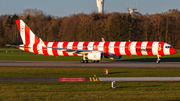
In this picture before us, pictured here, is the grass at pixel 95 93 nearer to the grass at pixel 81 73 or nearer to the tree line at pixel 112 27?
the grass at pixel 81 73

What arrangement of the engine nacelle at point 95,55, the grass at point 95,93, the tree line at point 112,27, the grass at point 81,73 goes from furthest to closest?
the tree line at point 112,27
the engine nacelle at point 95,55
the grass at point 81,73
the grass at point 95,93

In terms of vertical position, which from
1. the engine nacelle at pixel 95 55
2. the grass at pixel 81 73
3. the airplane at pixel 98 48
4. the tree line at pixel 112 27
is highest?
the tree line at pixel 112 27

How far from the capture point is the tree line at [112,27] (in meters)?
115

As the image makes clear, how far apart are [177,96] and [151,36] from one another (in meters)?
105

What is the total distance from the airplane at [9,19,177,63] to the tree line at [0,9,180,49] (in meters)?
66.7

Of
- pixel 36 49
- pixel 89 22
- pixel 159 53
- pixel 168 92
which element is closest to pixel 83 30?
pixel 89 22

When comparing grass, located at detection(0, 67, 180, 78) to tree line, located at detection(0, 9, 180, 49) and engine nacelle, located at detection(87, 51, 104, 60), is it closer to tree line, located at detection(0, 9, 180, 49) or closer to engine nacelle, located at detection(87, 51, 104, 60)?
engine nacelle, located at detection(87, 51, 104, 60)

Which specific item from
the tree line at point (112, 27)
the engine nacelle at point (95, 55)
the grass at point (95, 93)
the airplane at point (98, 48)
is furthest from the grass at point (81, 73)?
the tree line at point (112, 27)

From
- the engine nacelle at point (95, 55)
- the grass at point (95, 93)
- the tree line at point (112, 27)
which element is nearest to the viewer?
the grass at point (95, 93)

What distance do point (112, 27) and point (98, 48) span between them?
74.6 m

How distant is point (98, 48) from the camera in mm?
45750

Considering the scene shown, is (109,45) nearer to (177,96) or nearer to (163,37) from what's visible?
(177,96)

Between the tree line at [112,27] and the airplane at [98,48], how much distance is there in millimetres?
66703

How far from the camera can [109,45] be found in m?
45.2
